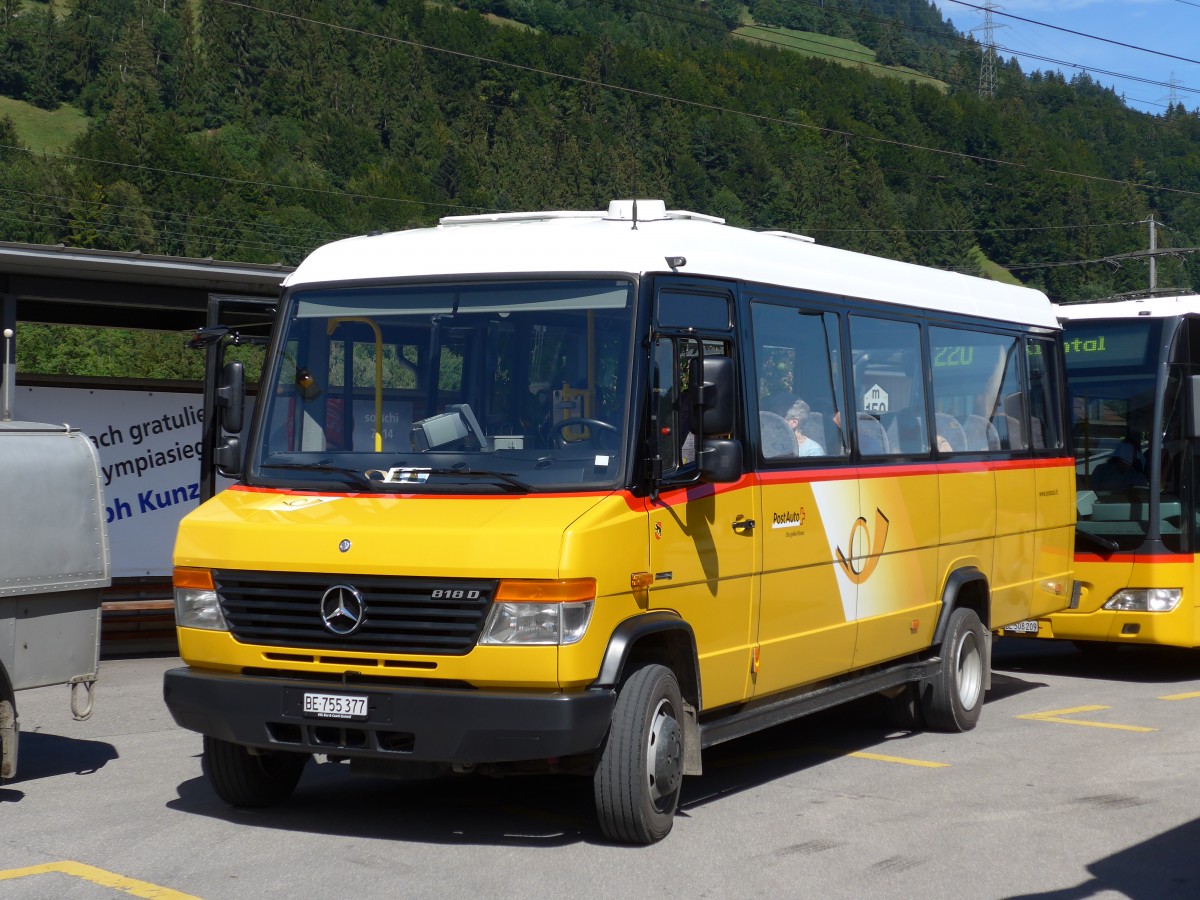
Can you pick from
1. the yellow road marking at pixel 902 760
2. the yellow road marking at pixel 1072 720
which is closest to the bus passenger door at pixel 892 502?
the yellow road marking at pixel 902 760

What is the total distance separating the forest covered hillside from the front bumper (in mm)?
72479

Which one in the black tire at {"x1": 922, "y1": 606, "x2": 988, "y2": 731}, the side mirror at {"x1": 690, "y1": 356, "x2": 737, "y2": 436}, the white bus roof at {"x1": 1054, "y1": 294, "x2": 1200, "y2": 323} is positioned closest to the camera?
the side mirror at {"x1": 690, "y1": 356, "x2": 737, "y2": 436}

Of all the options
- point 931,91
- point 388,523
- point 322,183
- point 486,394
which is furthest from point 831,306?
point 931,91

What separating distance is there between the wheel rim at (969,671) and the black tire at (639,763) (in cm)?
409

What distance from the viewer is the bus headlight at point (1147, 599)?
13.2m

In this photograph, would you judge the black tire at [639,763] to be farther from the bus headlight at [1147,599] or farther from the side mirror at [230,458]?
the bus headlight at [1147,599]

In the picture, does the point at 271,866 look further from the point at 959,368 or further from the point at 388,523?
the point at 959,368

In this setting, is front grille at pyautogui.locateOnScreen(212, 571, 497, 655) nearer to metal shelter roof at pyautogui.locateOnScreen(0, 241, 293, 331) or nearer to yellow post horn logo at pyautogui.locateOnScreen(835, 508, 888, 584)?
yellow post horn logo at pyautogui.locateOnScreen(835, 508, 888, 584)

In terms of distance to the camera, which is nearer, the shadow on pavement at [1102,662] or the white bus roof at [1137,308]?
the white bus roof at [1137,308]

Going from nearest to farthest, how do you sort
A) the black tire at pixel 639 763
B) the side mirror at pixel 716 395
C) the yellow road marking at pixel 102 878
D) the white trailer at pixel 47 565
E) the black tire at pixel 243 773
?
the yellow road marking at pixel 102 878
the black tire at pixel 639 763
the side mirror at pixel 716 395
the black tire at pixel 243 773
the white trailer at pixel 47 565

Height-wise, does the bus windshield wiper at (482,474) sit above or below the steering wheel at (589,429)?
below

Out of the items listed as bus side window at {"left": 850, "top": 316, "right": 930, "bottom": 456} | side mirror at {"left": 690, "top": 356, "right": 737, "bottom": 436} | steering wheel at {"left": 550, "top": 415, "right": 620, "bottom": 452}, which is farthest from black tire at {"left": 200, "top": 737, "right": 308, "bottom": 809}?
bus side window at {"left": 850, "top": 316, "right": 930, "bottom": 456}

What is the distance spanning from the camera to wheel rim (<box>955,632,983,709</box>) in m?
10.9

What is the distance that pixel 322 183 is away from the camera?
91.8 meters
